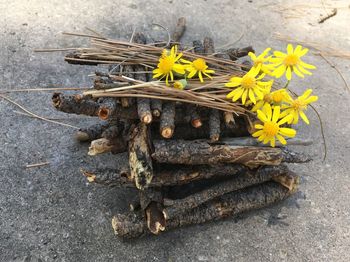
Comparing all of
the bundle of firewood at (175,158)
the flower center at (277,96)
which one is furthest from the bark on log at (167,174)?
the flower center at (277,96)

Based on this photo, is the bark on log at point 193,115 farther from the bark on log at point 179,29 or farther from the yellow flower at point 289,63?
the bark on log at point 179,29

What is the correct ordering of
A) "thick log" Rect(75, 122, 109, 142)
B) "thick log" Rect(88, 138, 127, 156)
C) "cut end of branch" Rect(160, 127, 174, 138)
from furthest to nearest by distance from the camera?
"thick log" Rect(75, 122, 109, 142), "thick log" Rect(88, 138, 127, 156), "cut end of branch" Rect(160, 127, 174, 138)

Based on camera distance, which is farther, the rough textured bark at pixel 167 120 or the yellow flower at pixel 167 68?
the yellow flower at pixel 167 68

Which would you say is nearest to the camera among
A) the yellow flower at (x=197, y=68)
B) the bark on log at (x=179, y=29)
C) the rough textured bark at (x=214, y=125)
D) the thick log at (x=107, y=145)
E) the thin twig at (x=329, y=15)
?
the rough textured bark at (x=214, y=125)

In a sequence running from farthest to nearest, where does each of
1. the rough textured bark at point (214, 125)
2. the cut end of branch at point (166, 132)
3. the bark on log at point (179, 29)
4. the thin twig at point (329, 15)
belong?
the thin twig at point (329, 15)
the bark on log at point (179, 29)
the rough textured bark at point (214, 125)
the cut end of branch at point (166, 132)

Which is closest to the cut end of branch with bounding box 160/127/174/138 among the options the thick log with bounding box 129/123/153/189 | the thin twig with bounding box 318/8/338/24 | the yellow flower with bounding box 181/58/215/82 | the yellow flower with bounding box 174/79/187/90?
the thick log with bounding box 129/123/153/189

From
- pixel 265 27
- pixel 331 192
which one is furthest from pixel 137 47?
pixel 265 27

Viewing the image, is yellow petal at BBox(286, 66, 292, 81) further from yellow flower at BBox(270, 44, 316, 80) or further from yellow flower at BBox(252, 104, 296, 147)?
yellow flower at BBox(252, 104, 296, 147)
